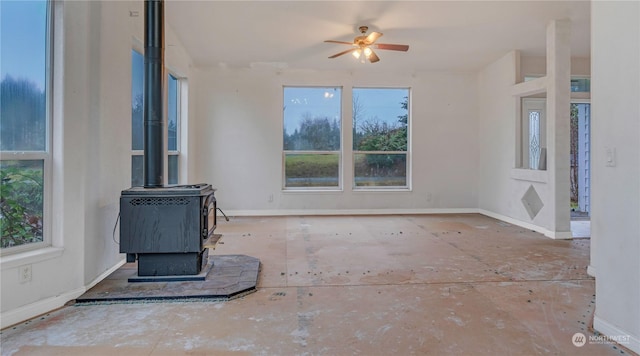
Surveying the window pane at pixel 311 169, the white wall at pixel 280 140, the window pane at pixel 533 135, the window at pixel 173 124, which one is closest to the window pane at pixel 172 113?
the window at pixel 173 124

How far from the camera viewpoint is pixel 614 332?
2.12m

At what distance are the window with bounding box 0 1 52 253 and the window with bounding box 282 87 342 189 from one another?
4675mm

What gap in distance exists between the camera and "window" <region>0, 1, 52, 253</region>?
2369mm

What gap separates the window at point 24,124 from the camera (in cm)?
237

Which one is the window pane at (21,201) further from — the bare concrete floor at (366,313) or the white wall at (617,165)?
the white wall at (617,165)

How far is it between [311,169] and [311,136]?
652 mm

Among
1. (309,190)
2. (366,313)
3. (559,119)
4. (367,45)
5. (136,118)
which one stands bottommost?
(366,313)

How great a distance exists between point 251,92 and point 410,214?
3887 millimetres

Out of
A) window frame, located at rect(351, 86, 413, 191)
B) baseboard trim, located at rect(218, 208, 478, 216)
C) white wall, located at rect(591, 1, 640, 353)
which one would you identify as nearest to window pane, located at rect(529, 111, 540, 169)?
baseboard trim, located at rect(218, 208, 478, 216)

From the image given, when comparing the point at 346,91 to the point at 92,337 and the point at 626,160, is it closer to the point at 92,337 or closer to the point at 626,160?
the point at 626,160

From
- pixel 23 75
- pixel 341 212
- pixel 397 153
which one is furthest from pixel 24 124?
pixel 397 153

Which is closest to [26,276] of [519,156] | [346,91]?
[346,91]

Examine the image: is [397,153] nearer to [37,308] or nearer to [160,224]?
[160,224]

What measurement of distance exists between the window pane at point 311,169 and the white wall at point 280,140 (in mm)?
215
